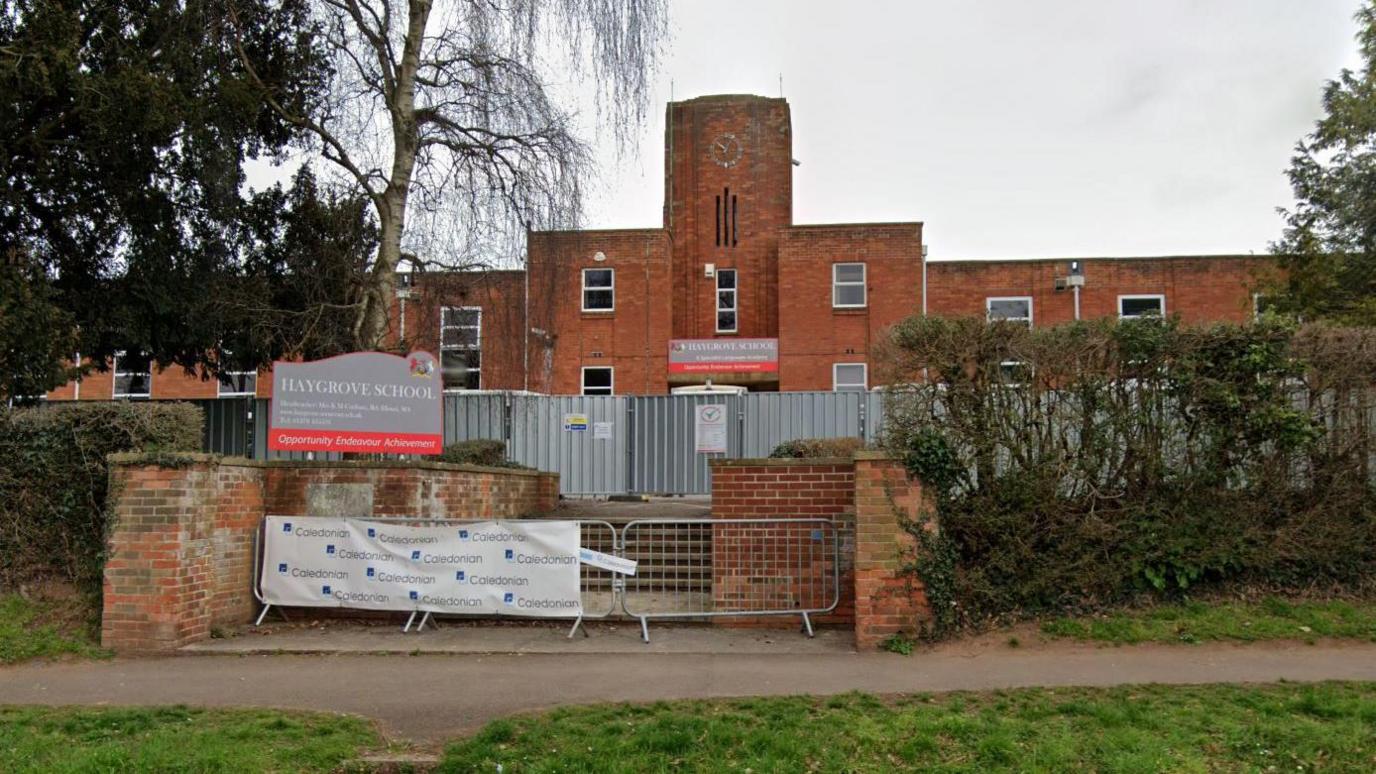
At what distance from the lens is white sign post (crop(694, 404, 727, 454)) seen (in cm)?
1650

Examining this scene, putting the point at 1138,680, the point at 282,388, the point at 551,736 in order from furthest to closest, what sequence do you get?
1. the point at 282,388
2. the point at 1138,680
3. the point at 551,736

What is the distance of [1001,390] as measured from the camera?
812 centimetres

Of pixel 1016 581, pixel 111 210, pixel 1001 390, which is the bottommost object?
pixel 1016 581

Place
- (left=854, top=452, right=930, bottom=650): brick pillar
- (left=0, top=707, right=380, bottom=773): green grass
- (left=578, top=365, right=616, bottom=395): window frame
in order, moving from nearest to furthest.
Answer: (left=0, top=707, right=380, bottom=773): green grass → (left=854, top=452, right=930, bottom=650): brick pillar → (left=578, top=365, right=616, bottom=395): window frame

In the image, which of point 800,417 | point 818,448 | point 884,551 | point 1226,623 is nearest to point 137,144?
point 818,448

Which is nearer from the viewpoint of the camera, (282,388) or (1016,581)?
(1016,581)

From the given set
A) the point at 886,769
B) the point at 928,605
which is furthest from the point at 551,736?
the point at 928,605

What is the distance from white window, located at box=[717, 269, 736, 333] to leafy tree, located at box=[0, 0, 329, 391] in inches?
580

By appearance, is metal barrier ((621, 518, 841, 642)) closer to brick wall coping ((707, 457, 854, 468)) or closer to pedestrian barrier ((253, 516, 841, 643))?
pedestrian barrier ((253, 516, 841, 643))

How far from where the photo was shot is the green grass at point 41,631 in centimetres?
792

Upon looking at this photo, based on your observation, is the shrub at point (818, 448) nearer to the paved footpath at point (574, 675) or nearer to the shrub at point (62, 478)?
the paved footpath at point (574, 675)

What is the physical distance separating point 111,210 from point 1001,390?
12.5m

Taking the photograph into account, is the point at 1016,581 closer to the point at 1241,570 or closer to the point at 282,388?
the point at 1241,570

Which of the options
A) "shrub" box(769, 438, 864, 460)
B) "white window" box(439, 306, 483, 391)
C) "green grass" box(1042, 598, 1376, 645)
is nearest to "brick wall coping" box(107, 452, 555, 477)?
"white window" box(439, 306, 483, 391)
